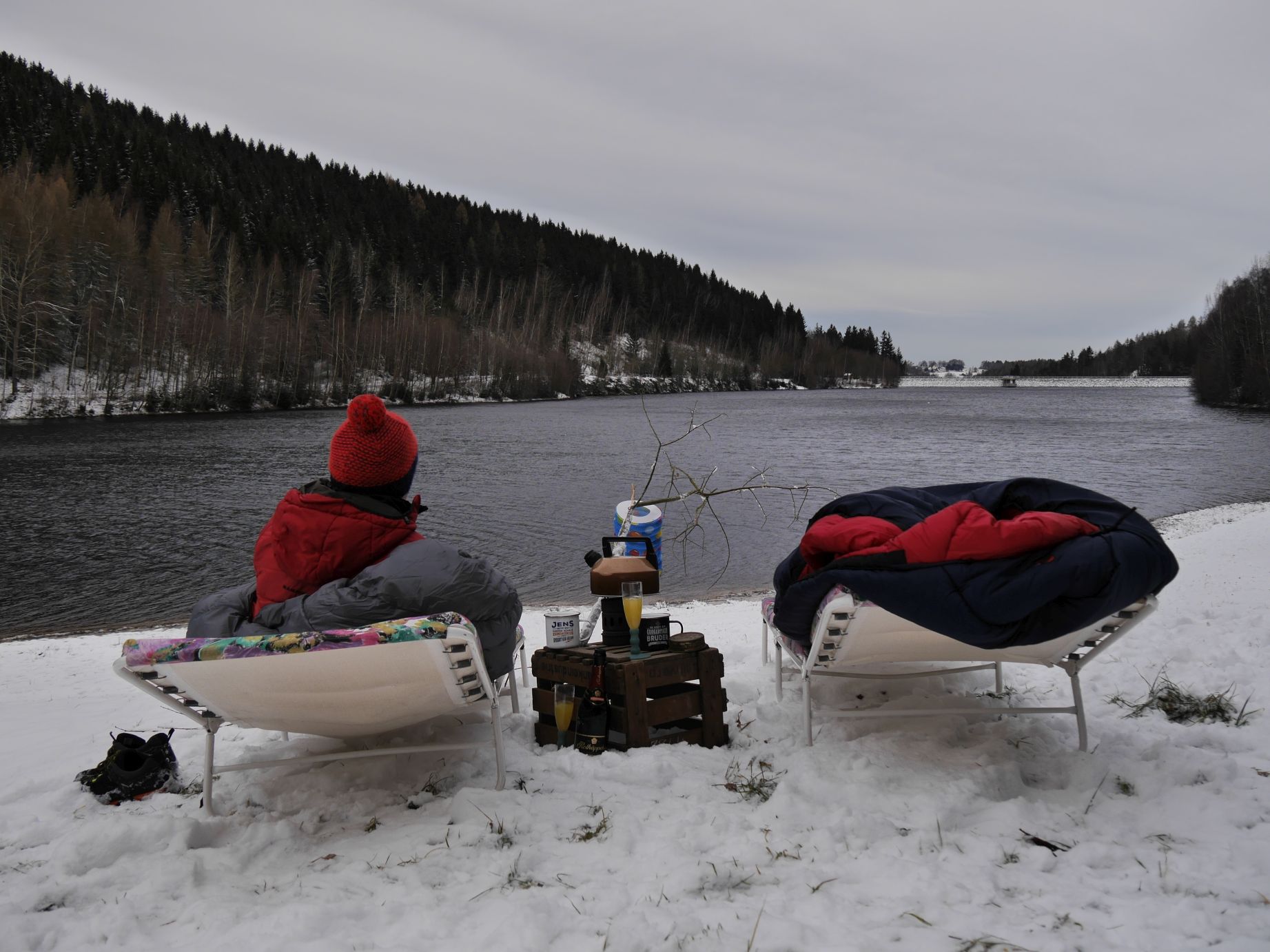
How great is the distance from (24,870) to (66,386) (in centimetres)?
5141

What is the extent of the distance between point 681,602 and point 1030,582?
6.32 meters

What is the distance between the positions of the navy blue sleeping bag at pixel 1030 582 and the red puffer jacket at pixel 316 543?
1.80 m

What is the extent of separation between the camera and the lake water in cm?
1181

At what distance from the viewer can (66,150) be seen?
252 ft

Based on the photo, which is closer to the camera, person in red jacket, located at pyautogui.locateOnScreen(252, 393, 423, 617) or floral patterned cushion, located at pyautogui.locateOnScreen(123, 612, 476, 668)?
floral patterned cushion, located at pyautogui.locateOnScreen(123, 612, 476, 668)

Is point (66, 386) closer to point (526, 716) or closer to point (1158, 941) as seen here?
point (526, 716)

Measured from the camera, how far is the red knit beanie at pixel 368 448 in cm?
336

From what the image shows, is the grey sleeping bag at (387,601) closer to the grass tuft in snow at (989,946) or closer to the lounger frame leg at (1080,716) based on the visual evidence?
Answer: the grass tuft in snow at (989,946)

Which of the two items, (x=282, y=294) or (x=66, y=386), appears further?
(x=282, y=294)

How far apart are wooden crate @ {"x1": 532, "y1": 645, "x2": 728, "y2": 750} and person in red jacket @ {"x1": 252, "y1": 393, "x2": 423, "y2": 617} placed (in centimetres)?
93

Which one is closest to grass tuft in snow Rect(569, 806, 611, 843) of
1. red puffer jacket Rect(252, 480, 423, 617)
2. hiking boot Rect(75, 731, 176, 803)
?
red puffer jacket Rect(252, 480, 423, 617)

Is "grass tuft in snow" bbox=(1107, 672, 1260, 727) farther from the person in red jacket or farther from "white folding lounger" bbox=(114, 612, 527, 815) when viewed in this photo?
the person in red jacket

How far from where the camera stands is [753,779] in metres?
3.24

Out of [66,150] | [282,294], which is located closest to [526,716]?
[282,294]
